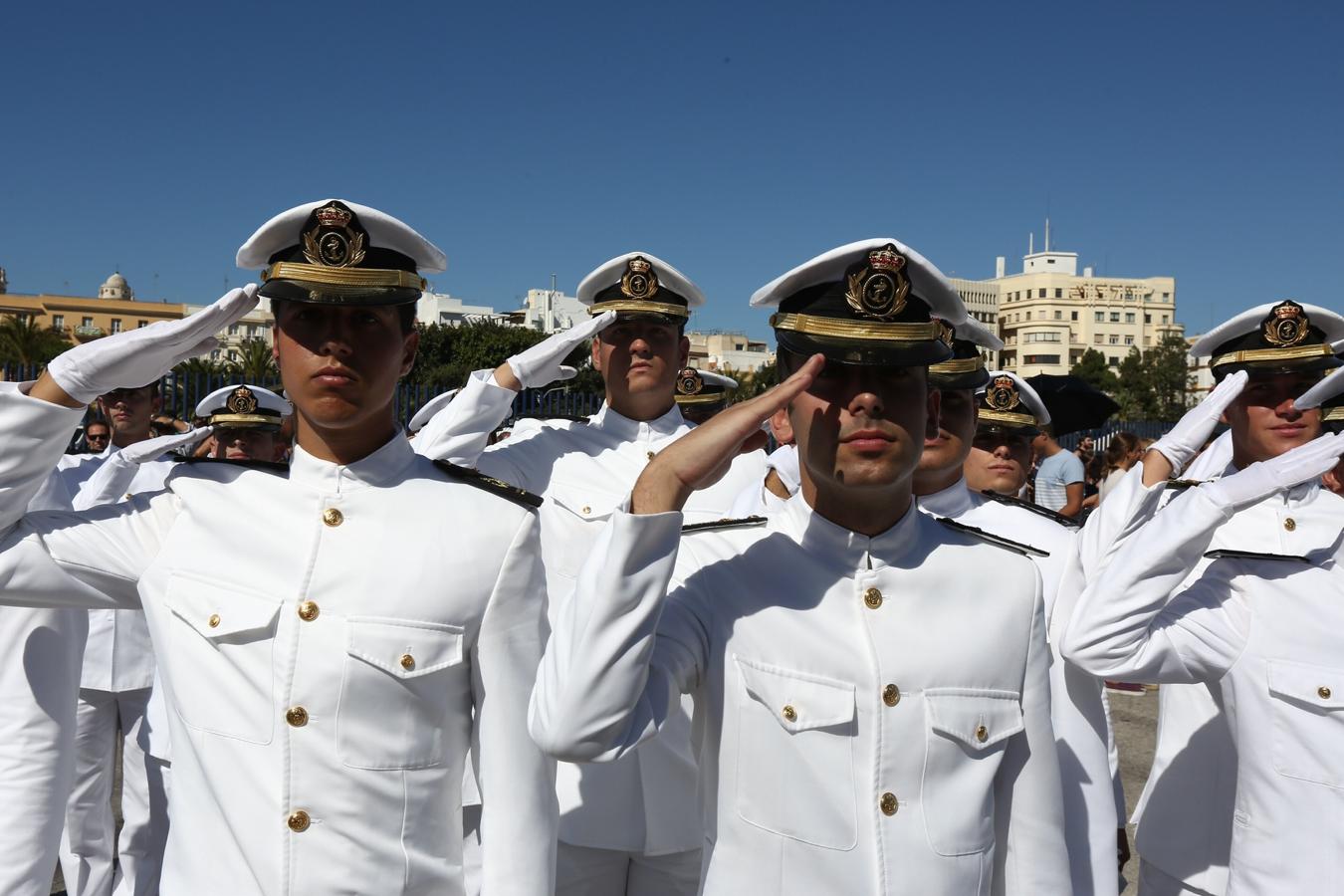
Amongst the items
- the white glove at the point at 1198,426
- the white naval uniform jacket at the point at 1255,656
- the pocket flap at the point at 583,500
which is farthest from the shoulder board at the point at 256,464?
the white glove at the point at 1198,426

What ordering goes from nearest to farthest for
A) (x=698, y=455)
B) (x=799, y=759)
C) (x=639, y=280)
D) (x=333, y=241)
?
1. (x=698, y=455)
2. (x=799, y=759)
3. (x=333, y=241)
4. (x=639, y=280)

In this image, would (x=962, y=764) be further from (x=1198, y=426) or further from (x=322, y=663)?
(x=1198, y=426)

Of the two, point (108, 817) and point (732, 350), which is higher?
point (732, 350)

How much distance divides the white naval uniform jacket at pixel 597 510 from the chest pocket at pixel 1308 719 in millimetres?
1674

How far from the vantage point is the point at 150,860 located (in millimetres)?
5324

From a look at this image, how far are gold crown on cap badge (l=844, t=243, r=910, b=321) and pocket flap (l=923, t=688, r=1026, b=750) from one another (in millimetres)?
742

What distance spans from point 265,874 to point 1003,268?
527ft

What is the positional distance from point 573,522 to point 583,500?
97 mm

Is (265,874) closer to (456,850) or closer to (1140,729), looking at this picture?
(456,850)

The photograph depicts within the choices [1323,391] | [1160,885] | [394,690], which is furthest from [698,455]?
[1160,885]

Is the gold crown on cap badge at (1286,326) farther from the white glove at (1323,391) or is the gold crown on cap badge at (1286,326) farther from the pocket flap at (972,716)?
the pocket flap at (972,716)

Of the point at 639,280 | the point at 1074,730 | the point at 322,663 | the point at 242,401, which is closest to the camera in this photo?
the point at 322,663

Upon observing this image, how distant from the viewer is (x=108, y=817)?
528 cm

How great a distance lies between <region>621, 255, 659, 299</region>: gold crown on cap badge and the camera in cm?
455
